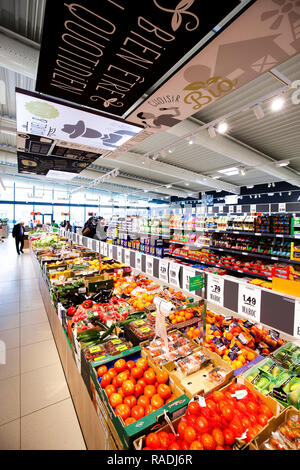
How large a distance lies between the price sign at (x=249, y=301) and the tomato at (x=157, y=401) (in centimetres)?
70

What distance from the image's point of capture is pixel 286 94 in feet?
12.3

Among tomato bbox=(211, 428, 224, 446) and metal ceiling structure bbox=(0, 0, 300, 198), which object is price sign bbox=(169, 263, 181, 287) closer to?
tomato bbox=(211, 428, 224, 446)

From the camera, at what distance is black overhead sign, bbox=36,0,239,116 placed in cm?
148

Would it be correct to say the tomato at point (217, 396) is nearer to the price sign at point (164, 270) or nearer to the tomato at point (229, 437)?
the tomato at point (229, 437)

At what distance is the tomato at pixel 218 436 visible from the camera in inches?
36.6

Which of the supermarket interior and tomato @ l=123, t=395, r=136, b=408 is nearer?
the supermarket interior

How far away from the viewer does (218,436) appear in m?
0.94

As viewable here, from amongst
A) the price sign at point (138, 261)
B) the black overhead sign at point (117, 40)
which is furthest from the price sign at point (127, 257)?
the black overhead sign at point (117, 40)

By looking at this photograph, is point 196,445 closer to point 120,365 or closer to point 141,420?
point 141,420

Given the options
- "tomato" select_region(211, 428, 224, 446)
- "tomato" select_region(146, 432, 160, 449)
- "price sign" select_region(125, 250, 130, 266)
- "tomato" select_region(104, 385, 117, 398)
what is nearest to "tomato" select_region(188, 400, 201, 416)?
"tomato" select_region(211, 428, 224, 446)

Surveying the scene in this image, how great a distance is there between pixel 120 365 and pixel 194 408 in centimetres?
57

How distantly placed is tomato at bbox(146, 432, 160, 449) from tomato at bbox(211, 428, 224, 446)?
10.4 inches

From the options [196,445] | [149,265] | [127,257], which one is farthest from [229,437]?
[127,257]
